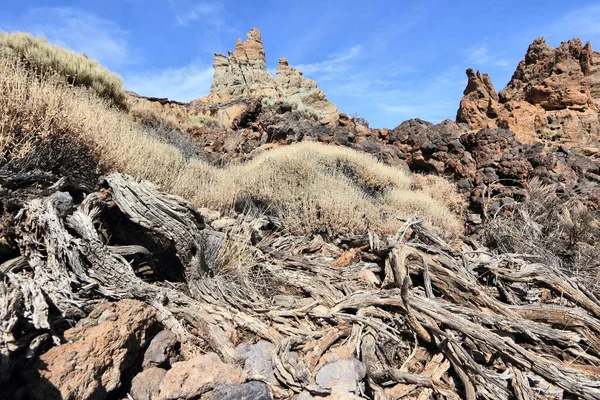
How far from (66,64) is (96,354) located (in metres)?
8.66

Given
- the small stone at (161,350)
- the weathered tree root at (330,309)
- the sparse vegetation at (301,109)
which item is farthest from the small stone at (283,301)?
the sparse vegetation at (301,109)

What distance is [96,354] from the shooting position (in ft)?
6.09

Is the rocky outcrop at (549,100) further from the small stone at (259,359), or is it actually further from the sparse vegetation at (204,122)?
the small stone at (259,359)

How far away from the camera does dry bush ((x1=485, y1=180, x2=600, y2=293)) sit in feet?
14.3

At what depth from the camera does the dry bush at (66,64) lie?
23.4 feet

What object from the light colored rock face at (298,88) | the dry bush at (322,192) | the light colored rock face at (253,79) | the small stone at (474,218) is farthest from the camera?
the light colored rock face at (253,79)

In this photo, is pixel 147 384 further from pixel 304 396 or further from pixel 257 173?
pixel 257 173

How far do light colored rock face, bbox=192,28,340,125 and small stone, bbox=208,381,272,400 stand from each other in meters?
22.2

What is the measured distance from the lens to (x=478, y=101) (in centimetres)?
1597

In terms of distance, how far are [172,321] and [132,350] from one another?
0.33m

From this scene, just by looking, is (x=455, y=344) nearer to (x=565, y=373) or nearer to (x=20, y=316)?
(x=565, y=373)

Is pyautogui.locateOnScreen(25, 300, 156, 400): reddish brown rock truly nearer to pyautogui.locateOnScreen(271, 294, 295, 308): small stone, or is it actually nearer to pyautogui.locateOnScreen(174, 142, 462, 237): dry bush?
pyautogui.locateOnScreen(271, 294, 295, 308): small stone

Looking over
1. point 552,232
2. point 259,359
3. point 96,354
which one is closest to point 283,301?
point 259,359

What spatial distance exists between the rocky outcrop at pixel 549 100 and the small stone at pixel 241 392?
14.9 meters
